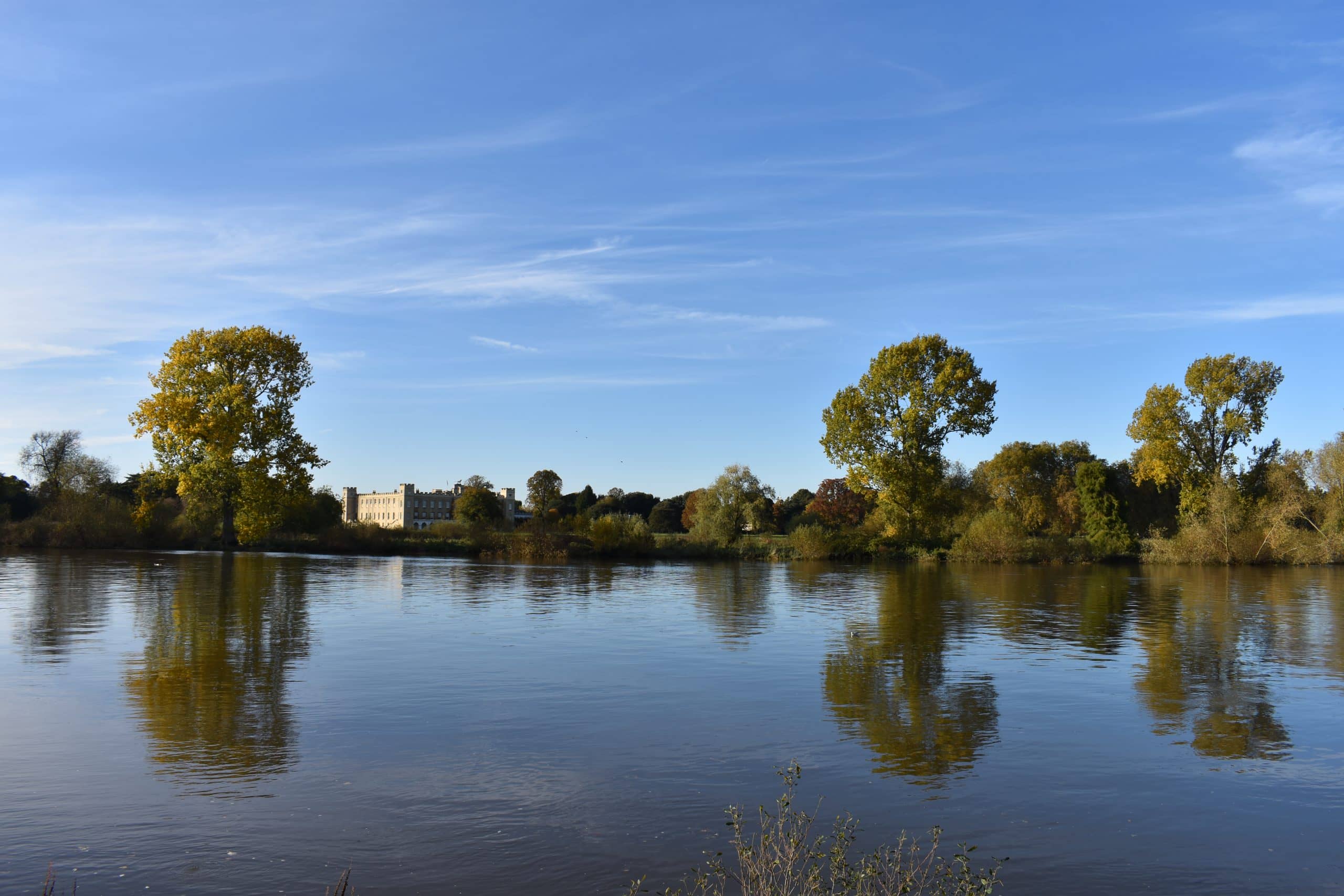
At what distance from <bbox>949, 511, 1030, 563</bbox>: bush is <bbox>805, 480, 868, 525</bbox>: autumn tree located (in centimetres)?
2952

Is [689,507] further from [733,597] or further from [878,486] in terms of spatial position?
[733,597]

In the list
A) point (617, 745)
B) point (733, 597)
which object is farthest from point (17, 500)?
point (617, 745)

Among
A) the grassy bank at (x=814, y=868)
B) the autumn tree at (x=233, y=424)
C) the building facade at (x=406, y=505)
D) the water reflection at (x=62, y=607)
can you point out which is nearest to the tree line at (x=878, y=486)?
the autumn tree at (x=233, y=424)

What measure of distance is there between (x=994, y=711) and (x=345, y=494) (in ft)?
461

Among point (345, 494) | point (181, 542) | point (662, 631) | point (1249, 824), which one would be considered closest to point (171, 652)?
point (662, 631)

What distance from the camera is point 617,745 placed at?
10.2 metres

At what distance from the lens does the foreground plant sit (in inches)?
223

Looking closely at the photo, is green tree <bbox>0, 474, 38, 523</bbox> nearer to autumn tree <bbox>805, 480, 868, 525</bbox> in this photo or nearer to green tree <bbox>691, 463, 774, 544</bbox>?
green tree <bbox>691, 463, 774, 544</bbox>

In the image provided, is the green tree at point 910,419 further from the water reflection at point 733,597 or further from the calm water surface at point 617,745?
the calm water surface at point 617,745

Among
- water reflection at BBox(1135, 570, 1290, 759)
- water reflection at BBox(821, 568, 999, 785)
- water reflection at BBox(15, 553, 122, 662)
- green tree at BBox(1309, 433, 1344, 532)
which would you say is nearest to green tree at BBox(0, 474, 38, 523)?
water reflection at BBox(15, 553, 122, 662)

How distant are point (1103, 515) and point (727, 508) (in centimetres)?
2142

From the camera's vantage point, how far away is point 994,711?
12219mm

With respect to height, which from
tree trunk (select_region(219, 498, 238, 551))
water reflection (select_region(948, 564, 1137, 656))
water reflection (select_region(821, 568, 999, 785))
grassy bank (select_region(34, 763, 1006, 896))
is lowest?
water reflection (select_region(948, 564, 1137, 656))

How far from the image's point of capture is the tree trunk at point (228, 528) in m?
49.5
